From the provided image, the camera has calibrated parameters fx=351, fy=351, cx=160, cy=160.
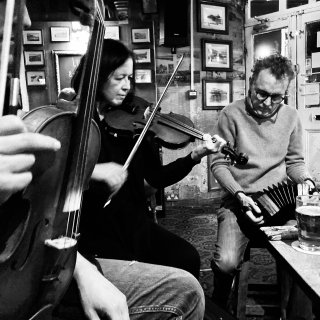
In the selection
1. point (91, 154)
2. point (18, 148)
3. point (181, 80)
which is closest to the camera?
point (18, 148)

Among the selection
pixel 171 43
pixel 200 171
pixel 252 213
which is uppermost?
pixel 171 43

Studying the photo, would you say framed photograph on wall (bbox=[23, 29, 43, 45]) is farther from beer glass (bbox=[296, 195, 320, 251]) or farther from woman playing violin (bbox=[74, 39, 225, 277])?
beer glass (bbox=[296, 195, 320, 251])

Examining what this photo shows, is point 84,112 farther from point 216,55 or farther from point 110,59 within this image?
point 216,55

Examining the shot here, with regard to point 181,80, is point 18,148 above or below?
below

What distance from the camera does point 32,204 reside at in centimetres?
62

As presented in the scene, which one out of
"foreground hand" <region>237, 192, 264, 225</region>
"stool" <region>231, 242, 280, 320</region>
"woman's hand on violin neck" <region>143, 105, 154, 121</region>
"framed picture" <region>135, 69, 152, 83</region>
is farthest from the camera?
"framed picture" <region>135, 69, 152, 83</region>

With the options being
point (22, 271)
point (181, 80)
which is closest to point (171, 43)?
point (181, 80)

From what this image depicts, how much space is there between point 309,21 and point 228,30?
1.12 m

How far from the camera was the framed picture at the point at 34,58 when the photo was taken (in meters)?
4.70

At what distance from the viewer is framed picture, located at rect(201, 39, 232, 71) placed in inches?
198

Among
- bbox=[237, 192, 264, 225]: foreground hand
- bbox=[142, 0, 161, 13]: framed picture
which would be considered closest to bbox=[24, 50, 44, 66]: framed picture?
bbox=[142, 0, 161, 13]: framed picture

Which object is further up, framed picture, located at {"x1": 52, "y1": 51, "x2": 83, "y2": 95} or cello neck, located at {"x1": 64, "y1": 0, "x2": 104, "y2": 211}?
framed picture, located at {"x1": 52, "y1": 51, "x2": 83, "y2": 95}

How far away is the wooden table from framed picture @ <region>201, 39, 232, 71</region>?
4087 millimetres

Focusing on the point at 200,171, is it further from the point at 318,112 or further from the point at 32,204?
the point at 32,204
